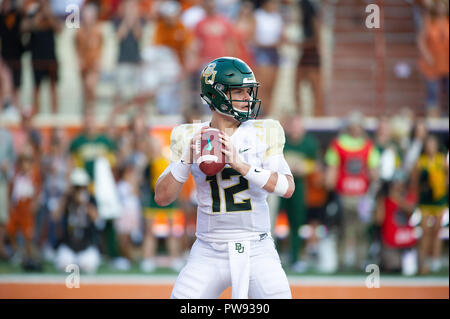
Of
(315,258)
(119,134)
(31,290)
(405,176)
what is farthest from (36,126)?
(405,176)

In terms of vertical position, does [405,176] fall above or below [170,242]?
above

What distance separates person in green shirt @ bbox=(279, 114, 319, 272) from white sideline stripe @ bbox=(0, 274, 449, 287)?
1.58 feet

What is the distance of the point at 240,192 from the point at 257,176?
0.66ft

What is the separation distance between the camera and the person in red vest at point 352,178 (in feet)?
28.6

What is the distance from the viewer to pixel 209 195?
12.6 ft

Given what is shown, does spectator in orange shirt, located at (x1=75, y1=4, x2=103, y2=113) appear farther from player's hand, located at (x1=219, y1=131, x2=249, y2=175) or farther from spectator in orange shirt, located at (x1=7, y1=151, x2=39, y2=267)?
player's hand, located at (x1=219, y1=131, x2=249, y2=175)

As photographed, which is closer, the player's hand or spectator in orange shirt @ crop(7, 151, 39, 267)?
the player's hand

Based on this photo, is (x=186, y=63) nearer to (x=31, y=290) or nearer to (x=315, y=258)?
(x=315, y=258)

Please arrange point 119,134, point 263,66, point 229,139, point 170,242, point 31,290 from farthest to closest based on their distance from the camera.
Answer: point 263,66, point 119,134, point 170,242, point 31,290, point 229,139

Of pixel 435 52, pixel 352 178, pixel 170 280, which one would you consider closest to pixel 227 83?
pixel 170 280

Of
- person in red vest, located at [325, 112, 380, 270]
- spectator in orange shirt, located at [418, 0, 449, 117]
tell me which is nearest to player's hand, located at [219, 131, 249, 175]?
person in red vest, located at [325, 112, 380, 270]

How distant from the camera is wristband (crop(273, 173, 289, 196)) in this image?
371 cm

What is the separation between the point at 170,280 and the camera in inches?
316
